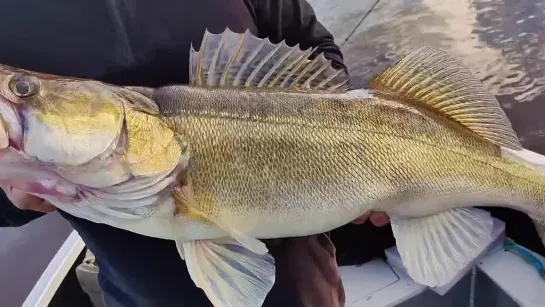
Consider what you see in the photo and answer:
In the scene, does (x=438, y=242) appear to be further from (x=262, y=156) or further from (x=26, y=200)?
(x=26, y=200)

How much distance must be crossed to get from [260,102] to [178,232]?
0.19 metres

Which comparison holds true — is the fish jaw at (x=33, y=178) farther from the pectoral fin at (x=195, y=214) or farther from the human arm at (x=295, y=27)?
the human arm at (x=295, y=27)

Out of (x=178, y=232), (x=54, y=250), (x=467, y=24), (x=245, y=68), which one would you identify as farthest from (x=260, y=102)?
(x=467, y=24)

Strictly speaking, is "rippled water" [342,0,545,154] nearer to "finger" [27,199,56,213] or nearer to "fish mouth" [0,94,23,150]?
"finger" [27,199,56,213]

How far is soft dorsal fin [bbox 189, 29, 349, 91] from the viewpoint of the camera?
803 millimetres

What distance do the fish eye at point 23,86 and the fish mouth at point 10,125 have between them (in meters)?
0.01

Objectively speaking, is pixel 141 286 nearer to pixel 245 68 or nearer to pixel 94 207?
pixel 94 207

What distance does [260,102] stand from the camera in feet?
2.61

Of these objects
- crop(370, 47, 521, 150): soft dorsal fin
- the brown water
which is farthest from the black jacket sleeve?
the brown water

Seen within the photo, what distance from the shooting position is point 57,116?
68 cm

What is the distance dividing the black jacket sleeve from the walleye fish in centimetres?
17

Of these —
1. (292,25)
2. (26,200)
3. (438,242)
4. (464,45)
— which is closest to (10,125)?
(26,200)

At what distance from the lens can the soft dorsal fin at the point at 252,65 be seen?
31.6 inches

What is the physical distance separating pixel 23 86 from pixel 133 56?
8.2 inches
